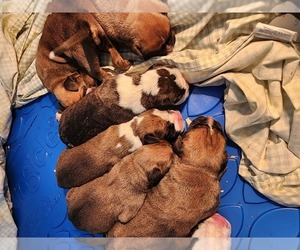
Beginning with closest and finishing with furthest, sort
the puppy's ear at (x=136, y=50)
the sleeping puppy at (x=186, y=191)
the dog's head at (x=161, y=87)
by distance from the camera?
the sleeping puppy at (x=186, y=191) → the dog's head at (x=161, y=87) → the puppy's ear at (x=136, y=50)

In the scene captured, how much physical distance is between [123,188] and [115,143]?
0.18m

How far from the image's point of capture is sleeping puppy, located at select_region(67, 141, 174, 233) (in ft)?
6.04

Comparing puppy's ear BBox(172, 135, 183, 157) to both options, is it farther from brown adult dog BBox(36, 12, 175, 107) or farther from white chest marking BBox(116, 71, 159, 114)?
brown adult dog BBox(36, 12, 175, 107)

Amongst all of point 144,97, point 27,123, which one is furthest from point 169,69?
point 27,123

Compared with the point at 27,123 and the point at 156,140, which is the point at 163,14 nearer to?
the point at 156,140

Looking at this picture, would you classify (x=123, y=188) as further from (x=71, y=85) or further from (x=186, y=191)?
(x=71, y=85)

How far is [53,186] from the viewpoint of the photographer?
215 centimetres

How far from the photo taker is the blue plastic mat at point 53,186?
192 centimetres

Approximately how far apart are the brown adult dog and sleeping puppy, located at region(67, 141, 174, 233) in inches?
15.8

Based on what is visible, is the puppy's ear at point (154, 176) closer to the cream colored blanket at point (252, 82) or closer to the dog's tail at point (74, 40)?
the cream colored blanket at point (252, 82)

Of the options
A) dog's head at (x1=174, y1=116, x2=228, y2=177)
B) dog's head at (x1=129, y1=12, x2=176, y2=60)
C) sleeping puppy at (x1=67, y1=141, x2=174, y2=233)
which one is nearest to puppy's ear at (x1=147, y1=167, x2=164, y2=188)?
sleeping puppy at (x1=67, y1=141, x2=174, y2=233)

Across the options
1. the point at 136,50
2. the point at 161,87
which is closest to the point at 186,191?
the point at 161,87

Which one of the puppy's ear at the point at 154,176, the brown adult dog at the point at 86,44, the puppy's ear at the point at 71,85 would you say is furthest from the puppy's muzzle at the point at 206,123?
the puppy's ear at the point at 71,85

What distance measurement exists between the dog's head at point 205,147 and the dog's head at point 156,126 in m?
0.06
